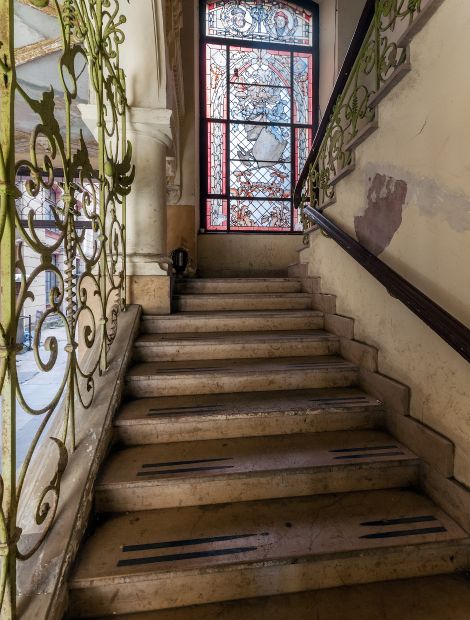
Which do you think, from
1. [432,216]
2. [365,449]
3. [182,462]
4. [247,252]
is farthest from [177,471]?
[247,252]

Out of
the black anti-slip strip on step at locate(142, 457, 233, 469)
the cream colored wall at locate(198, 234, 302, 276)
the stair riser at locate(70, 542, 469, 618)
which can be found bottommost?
the stair riser at locate(70, 542, 469, 618)

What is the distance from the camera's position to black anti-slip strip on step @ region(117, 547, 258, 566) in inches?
43.0

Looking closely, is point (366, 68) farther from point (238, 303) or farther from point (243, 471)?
point (243, 471)

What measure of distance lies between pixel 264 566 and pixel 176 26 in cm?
418

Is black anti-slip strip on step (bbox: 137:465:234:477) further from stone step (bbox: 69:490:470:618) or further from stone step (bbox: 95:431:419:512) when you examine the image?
stone step (bbox: 69:490:470:618)

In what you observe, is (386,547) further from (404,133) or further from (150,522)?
(404,133)

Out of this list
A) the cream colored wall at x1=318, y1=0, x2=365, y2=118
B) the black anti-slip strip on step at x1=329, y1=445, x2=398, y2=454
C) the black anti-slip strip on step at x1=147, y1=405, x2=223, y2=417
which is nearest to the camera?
the black anti-slip strip on step at x1=329, y1=445, x2=398, y2=454

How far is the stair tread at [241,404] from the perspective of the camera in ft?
5.38

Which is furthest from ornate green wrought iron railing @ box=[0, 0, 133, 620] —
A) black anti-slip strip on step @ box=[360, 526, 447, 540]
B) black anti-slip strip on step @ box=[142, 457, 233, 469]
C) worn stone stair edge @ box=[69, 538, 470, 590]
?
black anti-slip strip on step @ box=[360, 526, 447, 540]

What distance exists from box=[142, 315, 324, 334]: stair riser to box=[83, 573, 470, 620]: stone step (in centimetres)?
156

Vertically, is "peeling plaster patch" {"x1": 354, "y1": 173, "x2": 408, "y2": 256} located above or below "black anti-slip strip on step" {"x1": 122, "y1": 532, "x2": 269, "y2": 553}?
above

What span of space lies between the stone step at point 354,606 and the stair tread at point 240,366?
3.30ft

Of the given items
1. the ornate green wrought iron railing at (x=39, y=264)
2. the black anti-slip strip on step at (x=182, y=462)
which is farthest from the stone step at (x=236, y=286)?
the black anti-slip strip on step at (x=182, y=462)

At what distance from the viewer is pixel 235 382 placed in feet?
6.31
